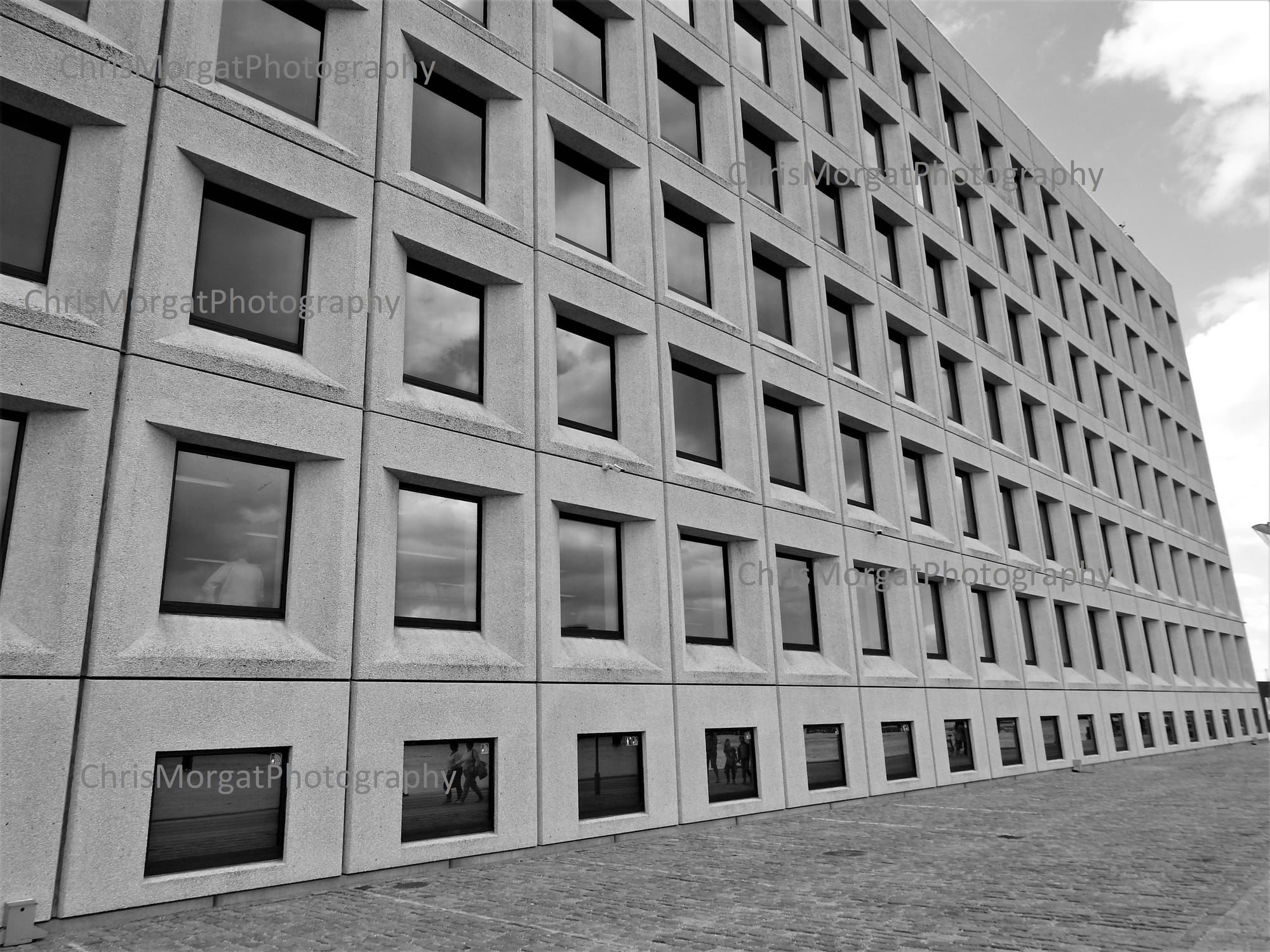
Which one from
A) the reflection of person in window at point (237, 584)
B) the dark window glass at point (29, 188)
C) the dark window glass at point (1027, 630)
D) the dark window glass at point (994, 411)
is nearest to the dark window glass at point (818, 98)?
the dark window glass at point (994, 411)

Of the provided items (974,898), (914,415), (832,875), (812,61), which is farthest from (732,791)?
(812,61)

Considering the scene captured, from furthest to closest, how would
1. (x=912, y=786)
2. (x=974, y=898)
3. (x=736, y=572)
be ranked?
(x=912, y=786) → (x=736, y=572) → (x=974, y=898)

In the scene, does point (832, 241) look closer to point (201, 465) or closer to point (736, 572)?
point (736, 572)

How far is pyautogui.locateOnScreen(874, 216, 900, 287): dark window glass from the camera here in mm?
24016

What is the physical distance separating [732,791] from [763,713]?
148cm

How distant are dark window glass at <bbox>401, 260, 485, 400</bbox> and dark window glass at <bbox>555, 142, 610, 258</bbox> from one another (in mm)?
2618

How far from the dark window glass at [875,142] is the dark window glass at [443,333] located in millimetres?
15508

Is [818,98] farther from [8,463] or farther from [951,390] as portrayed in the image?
[8,463]

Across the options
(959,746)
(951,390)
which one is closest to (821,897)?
(959,746)

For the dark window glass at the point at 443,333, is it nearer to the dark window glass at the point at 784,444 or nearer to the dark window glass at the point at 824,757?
the dark window glass at the point at 784,444

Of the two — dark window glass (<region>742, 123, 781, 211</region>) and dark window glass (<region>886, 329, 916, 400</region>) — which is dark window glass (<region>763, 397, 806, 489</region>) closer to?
dark window glass (<region>742, 123, 781, 211</region>)

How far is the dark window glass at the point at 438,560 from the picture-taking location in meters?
12.1

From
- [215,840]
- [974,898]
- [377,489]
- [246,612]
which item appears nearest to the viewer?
[974,898]

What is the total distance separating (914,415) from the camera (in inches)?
896
